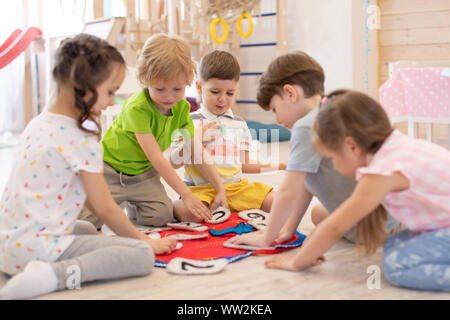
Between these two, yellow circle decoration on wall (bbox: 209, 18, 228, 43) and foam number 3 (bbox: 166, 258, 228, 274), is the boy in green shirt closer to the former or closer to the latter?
foam number 3 (bbox: 166, 258, 228, 274)

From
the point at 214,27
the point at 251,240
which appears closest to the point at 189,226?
the point at 251,240

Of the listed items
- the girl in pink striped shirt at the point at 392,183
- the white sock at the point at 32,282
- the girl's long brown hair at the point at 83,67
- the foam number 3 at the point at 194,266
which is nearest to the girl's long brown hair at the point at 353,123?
the girl in pink striped shirt at the point at 392,183

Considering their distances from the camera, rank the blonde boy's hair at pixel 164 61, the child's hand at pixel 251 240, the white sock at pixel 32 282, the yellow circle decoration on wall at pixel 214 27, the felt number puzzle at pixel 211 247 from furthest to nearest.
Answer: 1. the yellow circle decoration on wall at pixel 214 27
2. the blonde boy's hair at pixel 164 61
3. the child's hand at pixel 251 240
4. the felt number puzzle at pixel 211 247
5. the white sock at pixel 32 282

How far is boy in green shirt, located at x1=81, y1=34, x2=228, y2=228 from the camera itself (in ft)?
4.80

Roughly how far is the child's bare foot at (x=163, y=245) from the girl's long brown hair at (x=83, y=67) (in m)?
0.35

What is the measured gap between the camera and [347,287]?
1060 millimetres

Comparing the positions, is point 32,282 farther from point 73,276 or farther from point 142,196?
point 142,196

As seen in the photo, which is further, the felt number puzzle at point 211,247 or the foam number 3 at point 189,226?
the foam number 3 at point 189,226

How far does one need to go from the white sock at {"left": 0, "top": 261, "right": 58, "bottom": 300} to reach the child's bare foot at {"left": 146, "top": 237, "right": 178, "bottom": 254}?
287 mm

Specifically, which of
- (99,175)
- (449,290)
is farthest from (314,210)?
(99,175)

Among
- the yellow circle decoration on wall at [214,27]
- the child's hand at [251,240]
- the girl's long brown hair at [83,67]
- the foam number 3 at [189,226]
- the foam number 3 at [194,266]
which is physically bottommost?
the foam number 3 at [189,226]

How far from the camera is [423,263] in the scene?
1.02 meters

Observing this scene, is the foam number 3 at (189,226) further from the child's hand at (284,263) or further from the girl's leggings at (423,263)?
the girl's leggings at (423,263)

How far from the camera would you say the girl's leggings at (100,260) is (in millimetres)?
1045
